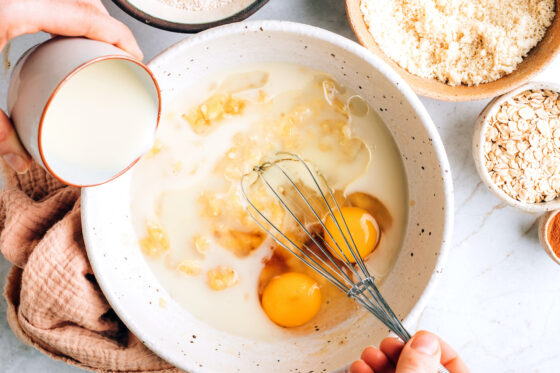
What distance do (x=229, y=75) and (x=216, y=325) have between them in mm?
513

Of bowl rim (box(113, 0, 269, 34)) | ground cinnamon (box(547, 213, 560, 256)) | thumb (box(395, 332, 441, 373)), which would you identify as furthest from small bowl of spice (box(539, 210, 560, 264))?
bowl rim (box(113, 0, 269, 34))

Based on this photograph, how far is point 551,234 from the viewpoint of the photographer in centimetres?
109

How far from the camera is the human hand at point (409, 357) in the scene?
2.43 ft

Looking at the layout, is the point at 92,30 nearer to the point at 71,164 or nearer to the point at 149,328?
the point at 71,164

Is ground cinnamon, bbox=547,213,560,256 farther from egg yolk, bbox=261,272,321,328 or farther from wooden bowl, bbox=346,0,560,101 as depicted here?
egg yolk, bbox=261,272,321,328

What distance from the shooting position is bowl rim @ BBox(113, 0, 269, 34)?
938 mm

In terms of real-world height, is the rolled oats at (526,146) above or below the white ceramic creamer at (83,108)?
below

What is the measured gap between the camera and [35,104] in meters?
0.63

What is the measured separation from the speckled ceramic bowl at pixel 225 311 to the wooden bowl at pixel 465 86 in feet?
0.24

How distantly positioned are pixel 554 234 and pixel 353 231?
1.49 feet

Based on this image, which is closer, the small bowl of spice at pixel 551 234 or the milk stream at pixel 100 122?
the milk stream at pixel 100 122

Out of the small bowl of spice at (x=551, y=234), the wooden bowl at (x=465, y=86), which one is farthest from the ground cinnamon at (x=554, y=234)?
the wooden bowl at (x=465, y=86)

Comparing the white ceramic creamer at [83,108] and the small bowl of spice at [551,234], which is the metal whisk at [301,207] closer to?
the white ceramic creamer at [83,108]

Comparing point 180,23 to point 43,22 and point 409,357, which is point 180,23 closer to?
point 43,22
